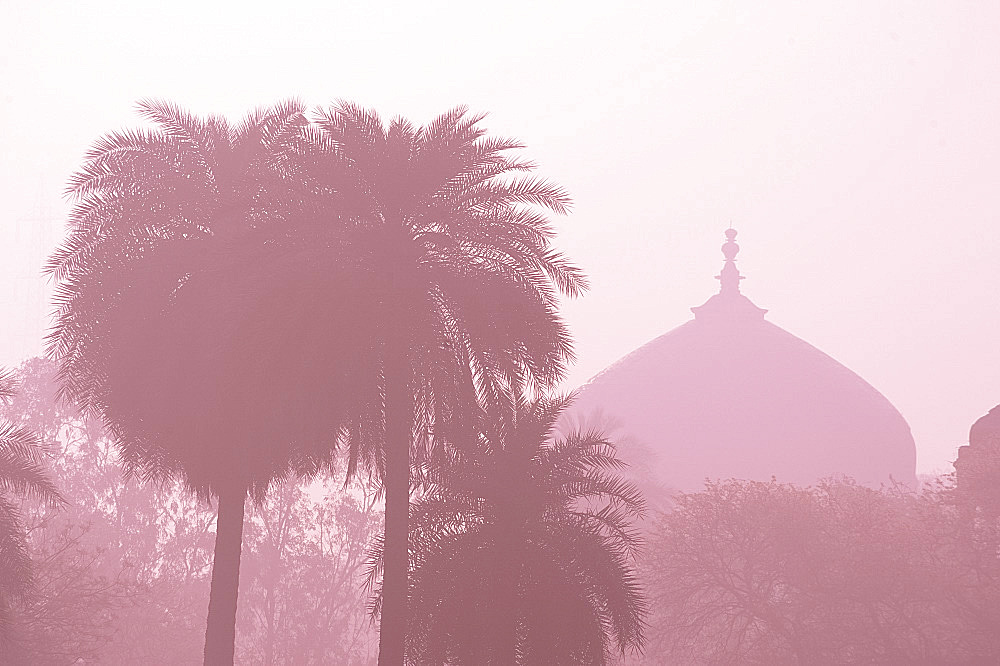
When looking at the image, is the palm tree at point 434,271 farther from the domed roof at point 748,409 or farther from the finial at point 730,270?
the finial at point 730,270

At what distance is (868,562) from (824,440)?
84.6 feet

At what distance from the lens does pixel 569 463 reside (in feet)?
64.5

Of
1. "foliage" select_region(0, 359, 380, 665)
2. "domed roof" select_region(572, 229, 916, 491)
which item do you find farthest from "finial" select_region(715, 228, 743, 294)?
"foliage" select_region(0, 359, 380, 665)

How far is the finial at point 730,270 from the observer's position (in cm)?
6141

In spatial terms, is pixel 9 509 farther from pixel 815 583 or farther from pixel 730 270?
pixel 730 270

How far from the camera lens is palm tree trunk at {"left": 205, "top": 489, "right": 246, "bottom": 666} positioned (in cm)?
1925

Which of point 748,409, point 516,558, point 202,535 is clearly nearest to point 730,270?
point 748,409

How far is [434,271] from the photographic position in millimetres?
17547

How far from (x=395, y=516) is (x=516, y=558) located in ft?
7.49

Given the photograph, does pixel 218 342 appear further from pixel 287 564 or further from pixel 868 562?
pixel 287 564

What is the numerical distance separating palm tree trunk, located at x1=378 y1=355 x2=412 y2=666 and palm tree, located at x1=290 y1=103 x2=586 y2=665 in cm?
2

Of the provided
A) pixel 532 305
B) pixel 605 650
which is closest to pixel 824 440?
pixel 605 650

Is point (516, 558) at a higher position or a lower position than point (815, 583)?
lower

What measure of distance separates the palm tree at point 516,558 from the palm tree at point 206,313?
2.33 metres
